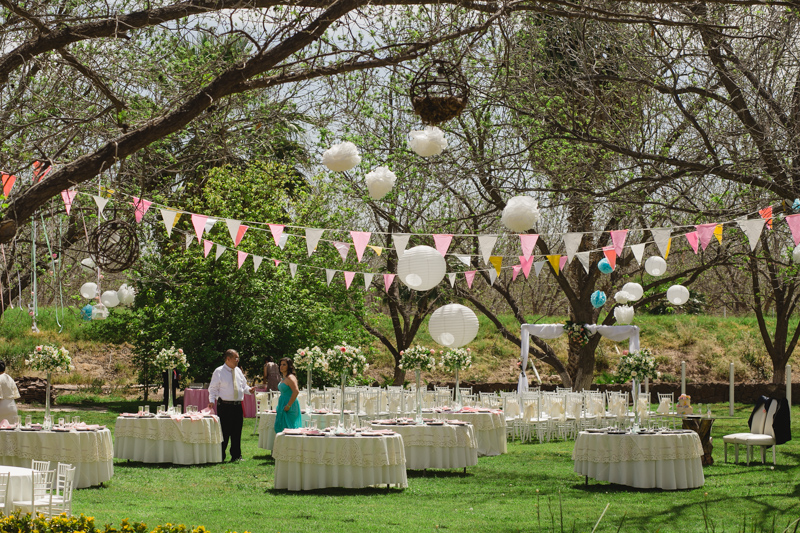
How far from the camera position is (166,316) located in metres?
18.2

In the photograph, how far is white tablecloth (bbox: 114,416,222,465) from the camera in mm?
10375

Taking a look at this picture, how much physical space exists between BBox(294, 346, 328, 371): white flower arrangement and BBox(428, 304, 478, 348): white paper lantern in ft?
6.88

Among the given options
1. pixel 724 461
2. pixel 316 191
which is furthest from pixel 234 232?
pixel 316 191

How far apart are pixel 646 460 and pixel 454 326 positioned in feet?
11.7

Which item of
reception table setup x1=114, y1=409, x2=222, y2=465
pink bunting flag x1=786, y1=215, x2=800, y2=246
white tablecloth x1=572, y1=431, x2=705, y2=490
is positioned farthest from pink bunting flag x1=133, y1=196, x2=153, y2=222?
pink bunting flag x1=786, y1=215, x2=800, y2=246

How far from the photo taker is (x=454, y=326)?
11.5 metres

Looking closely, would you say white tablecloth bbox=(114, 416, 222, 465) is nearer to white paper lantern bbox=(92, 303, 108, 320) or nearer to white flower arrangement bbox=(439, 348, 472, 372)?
white flower arrangement bbox=(439, 348, 472, 372)

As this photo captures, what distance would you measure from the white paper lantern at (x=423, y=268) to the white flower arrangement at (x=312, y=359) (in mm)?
1309

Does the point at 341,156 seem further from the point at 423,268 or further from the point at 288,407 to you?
the point at 288,407

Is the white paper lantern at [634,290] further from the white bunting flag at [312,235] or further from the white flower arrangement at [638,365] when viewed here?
the white bunting flag at [312,235]

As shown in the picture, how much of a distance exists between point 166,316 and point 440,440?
32.9 feet

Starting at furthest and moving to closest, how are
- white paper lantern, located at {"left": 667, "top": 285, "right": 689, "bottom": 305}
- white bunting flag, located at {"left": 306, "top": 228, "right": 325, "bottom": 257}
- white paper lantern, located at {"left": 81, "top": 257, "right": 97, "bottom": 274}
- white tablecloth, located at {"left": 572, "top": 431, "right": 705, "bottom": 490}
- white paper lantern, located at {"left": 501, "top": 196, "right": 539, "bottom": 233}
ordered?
white paper lantern, located at {"left": 667, "top": 285, "right": 689, "bottom": 305}, white bunting flag, located at {"left": 306, "top": 228, "right": 325, "bottom": 257}, white paper lantern, located at {"left": 501, "top": 196, "right": 539, "bottom": 233}, white tablecloth, located at {"left": 572, "top": 431, "right": 705, "bottom": 490}, white paper lantern, located at {"left": 81, "top": 257, "right": 97, "bottom": 274}

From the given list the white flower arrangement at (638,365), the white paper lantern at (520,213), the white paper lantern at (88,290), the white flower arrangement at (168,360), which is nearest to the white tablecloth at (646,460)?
the white flower arrangement at (638,365)

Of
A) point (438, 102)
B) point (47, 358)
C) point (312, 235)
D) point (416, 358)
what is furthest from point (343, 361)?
point (438, 102)
